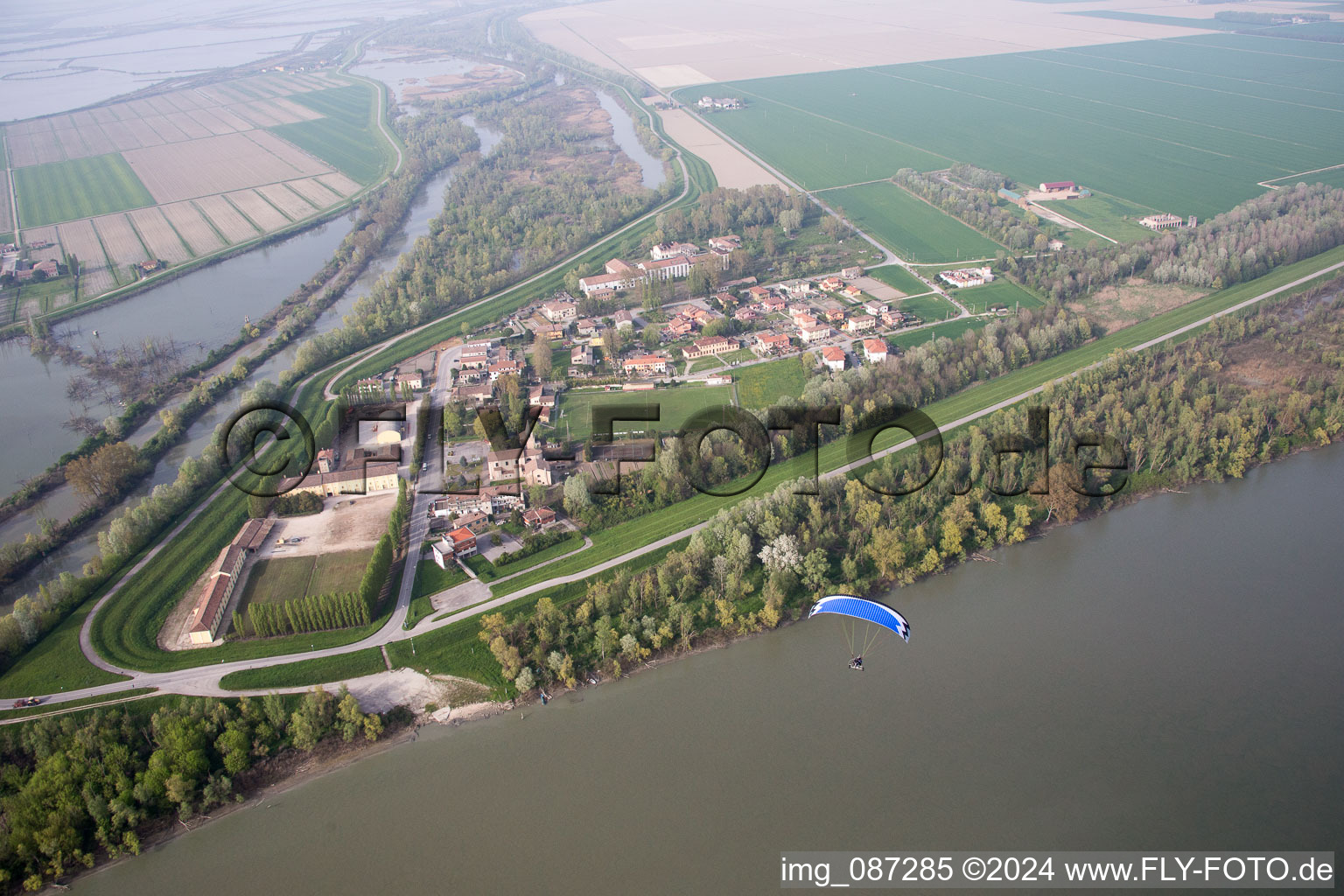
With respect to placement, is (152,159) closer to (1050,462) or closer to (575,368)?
(575,368)

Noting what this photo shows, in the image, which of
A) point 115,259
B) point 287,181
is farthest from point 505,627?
point 287,181

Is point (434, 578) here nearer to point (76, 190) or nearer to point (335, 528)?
point (335, 528)

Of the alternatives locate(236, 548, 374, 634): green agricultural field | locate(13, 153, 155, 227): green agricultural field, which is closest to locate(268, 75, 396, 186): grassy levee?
locate(13, 153, 155, 227): green agricultural field

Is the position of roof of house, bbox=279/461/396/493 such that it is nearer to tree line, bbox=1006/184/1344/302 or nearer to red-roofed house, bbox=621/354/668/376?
red-roofed house, bbox=621/354/668/376

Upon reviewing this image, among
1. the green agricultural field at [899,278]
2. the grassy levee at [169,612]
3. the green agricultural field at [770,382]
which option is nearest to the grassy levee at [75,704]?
the grassy levee at [169,612]

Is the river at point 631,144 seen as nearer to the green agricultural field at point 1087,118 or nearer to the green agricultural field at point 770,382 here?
the green agricultural field at point 1087,118

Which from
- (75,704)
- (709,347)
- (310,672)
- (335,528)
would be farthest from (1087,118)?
(75,704)
